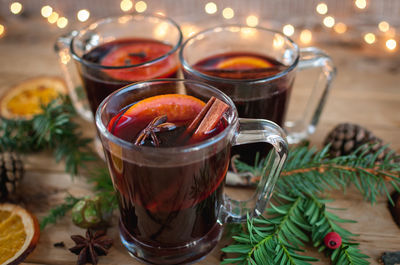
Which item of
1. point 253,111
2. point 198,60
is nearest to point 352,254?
point 253,111

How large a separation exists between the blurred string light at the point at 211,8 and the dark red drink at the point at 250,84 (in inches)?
37.3

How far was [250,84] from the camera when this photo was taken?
44.1 inches

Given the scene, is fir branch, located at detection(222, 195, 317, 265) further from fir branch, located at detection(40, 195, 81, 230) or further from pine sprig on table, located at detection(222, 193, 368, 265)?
fir branch, located at detection(40, 195, 81, 230)

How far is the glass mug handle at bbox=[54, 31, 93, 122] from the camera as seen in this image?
1452 mm

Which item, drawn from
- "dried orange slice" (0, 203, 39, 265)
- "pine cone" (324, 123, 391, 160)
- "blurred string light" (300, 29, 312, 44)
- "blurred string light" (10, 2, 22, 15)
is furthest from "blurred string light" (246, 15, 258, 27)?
"dried orange slice" (0, 203, 39, 265)

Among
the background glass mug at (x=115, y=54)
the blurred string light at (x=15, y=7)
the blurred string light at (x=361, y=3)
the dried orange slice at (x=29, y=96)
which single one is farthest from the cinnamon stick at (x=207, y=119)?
the blurred string light at (x=15, y=7)

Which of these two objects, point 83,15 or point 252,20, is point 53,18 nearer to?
point 83,15

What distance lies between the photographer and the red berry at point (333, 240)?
107 cm

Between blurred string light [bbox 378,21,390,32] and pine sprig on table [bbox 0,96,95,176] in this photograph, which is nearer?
pine sprig on table [bbox 0,96,95,176]

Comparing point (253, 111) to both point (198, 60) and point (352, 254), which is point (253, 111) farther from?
point (352, 254)

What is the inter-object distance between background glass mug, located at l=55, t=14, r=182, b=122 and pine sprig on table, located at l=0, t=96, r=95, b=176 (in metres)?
0.11

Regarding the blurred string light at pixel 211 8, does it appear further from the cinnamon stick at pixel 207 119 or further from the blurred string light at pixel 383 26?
the cinnamon stick at pixel 207 119

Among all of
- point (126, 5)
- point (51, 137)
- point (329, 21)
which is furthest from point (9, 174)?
point (329, 21)

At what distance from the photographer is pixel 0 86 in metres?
1.79
